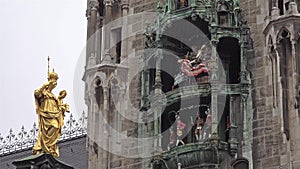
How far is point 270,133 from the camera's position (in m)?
20.2

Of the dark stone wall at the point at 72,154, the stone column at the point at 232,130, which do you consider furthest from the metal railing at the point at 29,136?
the stone column at the point at 232,130

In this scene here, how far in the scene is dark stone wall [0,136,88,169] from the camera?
2584cm

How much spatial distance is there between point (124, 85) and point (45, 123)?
1868 millimetres

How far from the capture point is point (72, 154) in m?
26.4

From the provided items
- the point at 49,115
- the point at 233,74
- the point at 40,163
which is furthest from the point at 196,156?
the point at 49,115

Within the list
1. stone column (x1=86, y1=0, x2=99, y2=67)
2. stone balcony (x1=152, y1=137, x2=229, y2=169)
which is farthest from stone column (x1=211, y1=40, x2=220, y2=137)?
stone column (x1=86, y1=0, x2=99, y2=67)

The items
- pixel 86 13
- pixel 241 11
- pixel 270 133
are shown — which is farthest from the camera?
pixel 86 13

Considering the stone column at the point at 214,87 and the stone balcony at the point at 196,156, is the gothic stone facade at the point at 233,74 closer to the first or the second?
the stone balcony at the point at 196,156

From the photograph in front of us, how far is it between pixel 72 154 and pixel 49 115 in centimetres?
524

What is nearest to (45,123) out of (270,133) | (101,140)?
Answer: (101,140)

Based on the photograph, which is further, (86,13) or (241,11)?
(86,13)

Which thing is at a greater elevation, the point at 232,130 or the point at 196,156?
the point at 232,130

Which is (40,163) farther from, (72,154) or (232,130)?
(72,154)

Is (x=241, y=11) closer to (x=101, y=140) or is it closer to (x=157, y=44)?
(x=157, y=44)
